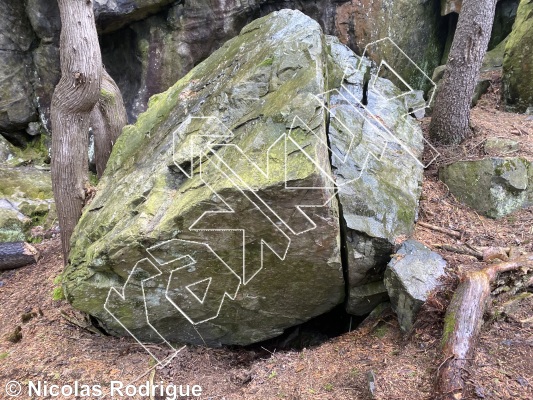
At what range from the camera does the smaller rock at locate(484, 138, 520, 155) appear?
203 inches

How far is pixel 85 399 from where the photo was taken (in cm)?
356

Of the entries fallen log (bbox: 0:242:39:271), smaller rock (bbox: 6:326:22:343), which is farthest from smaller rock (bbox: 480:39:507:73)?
fallen log (bbox: 0:242:39:271)

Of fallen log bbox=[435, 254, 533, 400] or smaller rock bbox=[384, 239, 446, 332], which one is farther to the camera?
smaller rock bbox=[384, 239, 446, 332]

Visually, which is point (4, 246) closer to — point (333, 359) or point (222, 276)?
point (222, 276)

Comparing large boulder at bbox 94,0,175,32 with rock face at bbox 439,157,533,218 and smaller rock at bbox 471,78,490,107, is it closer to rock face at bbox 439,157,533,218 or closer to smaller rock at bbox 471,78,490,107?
smaller rock at bbox 471,78,490,107

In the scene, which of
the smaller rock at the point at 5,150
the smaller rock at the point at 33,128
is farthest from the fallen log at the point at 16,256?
the smaller rock at the point at 33,128

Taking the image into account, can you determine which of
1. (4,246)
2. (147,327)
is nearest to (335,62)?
(147,327)

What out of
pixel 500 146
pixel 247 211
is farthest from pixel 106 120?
pixel 500 146

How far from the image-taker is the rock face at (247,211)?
11.2 feet

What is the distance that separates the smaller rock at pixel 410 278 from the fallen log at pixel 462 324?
10.4 inches

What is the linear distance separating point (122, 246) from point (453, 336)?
2998 mm

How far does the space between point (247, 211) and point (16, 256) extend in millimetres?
5150

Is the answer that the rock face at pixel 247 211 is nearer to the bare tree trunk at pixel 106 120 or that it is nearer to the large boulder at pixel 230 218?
the large boulder at pixel 230 218

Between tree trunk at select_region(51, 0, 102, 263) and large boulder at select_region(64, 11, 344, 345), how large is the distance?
2.22 ft
